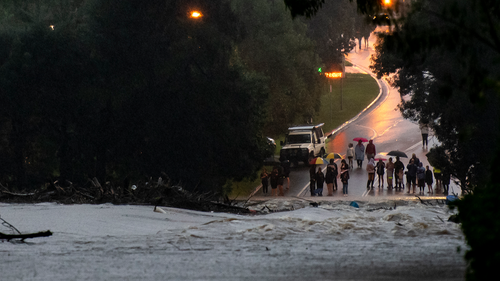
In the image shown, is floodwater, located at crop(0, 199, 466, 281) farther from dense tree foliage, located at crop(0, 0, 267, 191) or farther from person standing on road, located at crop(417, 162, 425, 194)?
dense tree foliage, located at crop(0, 0, 267, 191)

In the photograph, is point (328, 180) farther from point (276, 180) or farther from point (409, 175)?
point (409, 175)

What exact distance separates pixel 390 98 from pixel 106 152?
4501 centimetres

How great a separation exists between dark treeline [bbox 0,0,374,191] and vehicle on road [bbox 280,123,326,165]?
10.4 metres

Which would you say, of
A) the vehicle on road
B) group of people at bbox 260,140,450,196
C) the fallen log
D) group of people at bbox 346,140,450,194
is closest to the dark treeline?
group of people at bbox 260,140,450,196

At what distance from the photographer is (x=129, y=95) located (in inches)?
1173

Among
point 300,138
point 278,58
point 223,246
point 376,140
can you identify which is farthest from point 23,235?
point 376,140

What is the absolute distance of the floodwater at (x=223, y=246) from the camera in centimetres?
898

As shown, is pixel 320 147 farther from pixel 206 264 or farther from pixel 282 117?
pixel 206 264

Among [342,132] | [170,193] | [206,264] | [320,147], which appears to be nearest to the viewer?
[206,264]

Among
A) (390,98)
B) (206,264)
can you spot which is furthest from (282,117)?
(206,264)

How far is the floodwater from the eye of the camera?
8.98 m

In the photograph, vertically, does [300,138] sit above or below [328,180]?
above

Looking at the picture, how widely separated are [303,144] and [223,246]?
98.3 feet

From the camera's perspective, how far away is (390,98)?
69625mm
